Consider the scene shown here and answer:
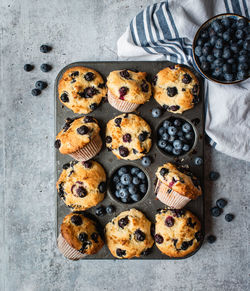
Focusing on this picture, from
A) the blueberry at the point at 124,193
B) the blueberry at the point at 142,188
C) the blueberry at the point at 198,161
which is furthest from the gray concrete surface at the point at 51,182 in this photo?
the blueberry at the point at 124,193

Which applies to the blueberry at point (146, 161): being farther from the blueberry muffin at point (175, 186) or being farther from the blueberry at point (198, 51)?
the blueberry at point (198, 51)

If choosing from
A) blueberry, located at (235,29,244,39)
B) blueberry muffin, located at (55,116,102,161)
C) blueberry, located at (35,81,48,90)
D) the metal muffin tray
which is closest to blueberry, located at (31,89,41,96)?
blueberry, located at (35,81,48,90)

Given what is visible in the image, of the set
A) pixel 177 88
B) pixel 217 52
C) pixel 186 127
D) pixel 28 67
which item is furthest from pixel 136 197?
pixel 28 67

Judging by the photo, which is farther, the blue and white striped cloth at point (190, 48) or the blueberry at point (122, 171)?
the blueberry at point (122, 171)

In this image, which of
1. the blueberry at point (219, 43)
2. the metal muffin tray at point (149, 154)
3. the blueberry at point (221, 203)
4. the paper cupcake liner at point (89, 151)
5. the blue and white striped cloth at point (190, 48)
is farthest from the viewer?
the blueberry at point (221, 203)

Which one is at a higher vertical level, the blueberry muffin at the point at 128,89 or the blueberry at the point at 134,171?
the blueberry muffin at the point at 128,89

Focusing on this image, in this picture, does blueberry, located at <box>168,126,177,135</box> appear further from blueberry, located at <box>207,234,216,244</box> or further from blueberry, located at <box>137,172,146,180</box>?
blueberry, located at <box>207,234,216,244</box>

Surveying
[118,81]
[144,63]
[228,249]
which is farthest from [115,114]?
[228,249]
